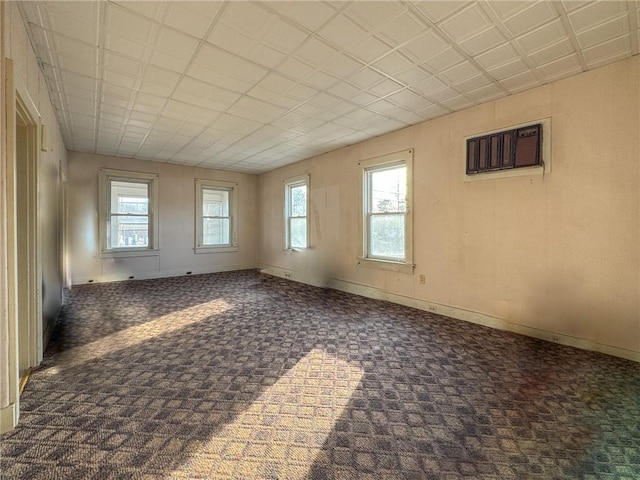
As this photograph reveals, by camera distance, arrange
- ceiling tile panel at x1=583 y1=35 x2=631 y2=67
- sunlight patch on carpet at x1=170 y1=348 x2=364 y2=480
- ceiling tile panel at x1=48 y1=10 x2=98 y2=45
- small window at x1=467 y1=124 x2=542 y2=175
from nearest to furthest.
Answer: sunlight patch on carpet at x1=170 y1=348 x2=364 y2=480, ceiling tile panel at x1=48 y1=10 x2=98 y2=45, ceiling tile panel at x1=583 y1=35 x2=631 y2=67, small window at x1=467 y1=124 x2=542 y2=175

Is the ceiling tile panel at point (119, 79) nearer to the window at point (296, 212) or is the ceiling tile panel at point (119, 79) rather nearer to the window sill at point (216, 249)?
the window at point (296, 212)

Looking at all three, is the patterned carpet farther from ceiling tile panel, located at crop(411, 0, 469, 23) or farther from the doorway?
ceiling tile panel, located at crop(411, 0, 469, 23)

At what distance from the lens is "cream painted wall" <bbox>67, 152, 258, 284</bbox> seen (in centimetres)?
569

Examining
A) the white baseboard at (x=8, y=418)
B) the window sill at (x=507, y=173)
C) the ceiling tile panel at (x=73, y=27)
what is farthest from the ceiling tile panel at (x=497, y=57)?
the white baseboard at (x=8, y=418)

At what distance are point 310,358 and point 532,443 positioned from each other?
1586 millimetres

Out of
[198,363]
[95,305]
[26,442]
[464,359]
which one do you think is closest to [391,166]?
[464,359]

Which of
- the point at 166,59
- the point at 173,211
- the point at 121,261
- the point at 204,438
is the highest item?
the point at 166,59

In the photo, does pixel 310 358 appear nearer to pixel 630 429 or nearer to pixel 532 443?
pixel 532 443

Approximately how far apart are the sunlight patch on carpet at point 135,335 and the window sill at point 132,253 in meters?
2.98

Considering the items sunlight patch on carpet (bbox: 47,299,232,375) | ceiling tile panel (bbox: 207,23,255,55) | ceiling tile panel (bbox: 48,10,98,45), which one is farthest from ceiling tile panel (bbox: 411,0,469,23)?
sunlight patch on carpet (bbox: 47,299,232,375)

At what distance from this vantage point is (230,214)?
301 inches

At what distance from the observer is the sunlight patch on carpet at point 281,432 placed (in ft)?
4.46

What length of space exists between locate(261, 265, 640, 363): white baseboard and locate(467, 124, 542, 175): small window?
174 cm

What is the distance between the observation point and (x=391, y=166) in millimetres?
4562
